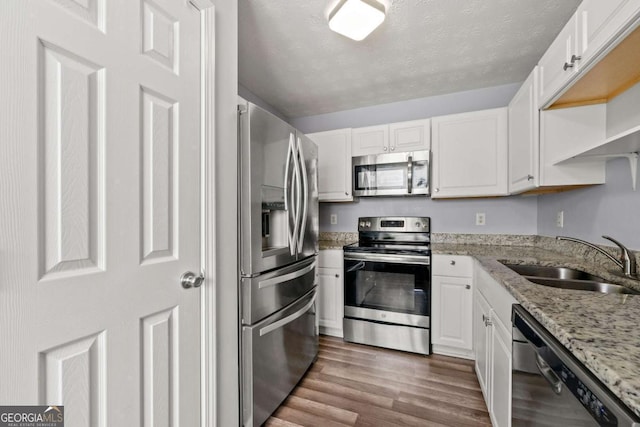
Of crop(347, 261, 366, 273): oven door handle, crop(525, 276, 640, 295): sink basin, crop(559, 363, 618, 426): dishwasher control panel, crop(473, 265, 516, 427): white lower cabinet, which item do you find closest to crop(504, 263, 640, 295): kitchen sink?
crop(525, 276, 640, 295): sink basin

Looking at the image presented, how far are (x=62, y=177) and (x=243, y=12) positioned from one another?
1457mm

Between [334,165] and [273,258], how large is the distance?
5.17ft

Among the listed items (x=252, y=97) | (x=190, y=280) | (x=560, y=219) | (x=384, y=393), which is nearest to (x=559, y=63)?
(x=560, y=219)

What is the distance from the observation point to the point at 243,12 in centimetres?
160

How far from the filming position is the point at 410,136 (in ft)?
8.43

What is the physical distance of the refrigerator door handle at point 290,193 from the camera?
168 centimetres

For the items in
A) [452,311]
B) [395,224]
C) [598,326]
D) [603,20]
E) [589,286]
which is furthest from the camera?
[395,224]

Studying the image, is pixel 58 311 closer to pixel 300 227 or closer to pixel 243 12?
pixel 300 227

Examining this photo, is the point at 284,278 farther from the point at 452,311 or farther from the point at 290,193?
the point at 452,311

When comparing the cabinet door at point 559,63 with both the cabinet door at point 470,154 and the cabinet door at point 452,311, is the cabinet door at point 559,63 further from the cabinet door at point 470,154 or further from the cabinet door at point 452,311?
the cabinet door at point 452,311

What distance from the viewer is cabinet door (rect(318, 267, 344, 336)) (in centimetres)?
255

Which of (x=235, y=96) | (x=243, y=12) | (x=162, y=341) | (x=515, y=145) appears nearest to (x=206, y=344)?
(x=162, y=341)

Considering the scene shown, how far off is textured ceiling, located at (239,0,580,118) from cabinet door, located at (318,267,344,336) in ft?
5.94

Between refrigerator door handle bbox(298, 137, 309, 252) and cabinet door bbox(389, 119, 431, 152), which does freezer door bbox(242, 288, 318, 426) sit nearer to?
refrigerator door handle bbox(298, 137, 309, 252)
